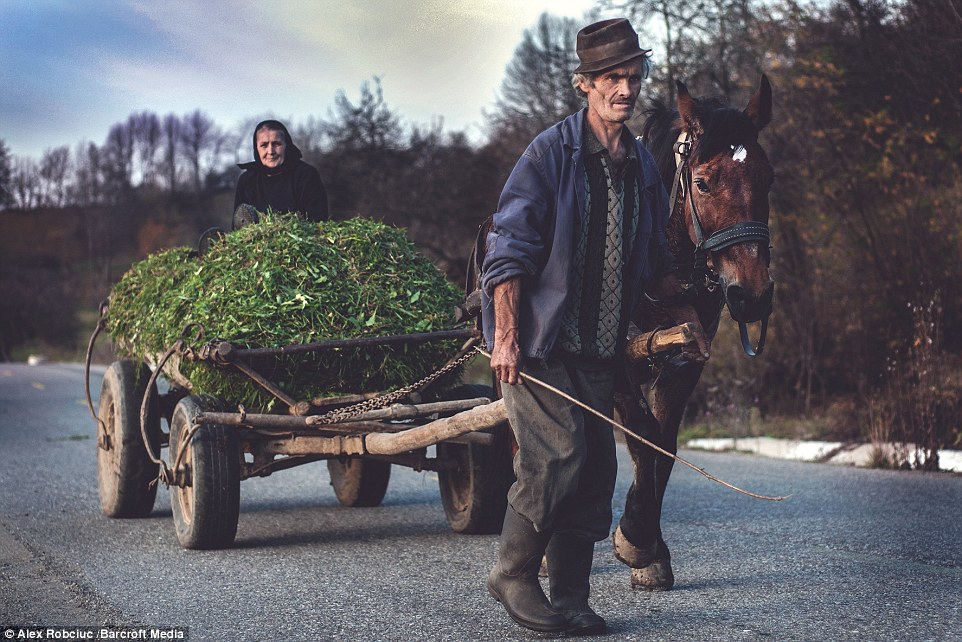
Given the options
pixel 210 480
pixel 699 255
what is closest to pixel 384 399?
pixel 210 480

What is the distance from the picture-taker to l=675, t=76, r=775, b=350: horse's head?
189 inches

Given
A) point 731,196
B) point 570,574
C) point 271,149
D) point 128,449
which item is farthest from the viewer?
point 271,149

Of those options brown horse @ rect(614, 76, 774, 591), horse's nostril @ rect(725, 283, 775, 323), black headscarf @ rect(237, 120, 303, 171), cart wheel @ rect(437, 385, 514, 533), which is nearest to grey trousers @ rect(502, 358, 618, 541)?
brown horse @ rect(614, 76, 774, 591)

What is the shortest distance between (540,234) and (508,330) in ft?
1.31

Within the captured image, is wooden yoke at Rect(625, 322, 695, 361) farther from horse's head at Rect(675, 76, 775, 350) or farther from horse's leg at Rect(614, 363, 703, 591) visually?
horse's leg at Rect(614, 363, 703, 591)

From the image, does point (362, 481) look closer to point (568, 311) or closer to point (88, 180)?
point (568, 311)

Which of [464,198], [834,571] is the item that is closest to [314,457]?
[834,571]

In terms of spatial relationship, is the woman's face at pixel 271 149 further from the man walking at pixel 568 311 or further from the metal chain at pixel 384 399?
the man walking at pixel 568 311

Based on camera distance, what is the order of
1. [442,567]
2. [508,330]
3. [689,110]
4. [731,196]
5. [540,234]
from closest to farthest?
[508,330] → [540,234] → [731,196] → [689,110] → [442,567]

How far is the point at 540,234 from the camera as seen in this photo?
4.38 meters

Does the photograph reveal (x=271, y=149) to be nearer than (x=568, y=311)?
No

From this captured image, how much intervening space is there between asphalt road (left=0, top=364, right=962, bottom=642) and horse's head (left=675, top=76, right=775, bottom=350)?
1.32 metres

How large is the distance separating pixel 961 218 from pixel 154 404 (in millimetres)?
8783

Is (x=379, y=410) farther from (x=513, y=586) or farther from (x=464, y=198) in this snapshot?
(x=464, y=198)
